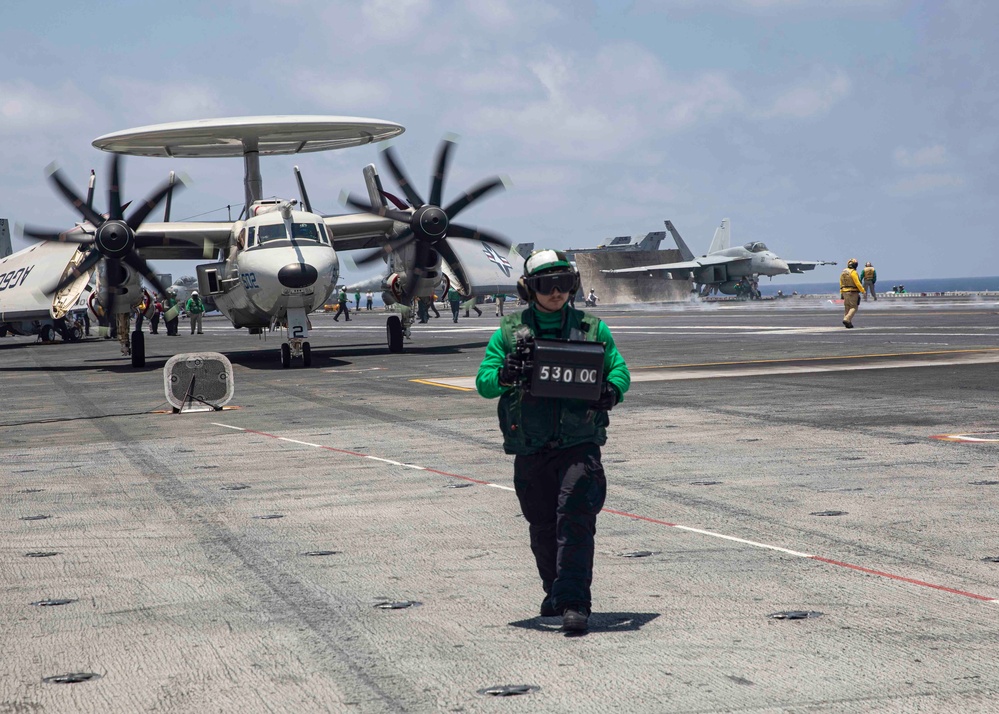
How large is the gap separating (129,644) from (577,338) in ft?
9.34

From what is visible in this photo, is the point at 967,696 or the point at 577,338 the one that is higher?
the point at 577,338

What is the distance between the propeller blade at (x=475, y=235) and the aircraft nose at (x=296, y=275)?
19.1ft

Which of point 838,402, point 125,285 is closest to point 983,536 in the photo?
point 838,402

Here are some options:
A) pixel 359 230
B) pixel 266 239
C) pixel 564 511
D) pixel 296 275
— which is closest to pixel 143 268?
pixel 266 239

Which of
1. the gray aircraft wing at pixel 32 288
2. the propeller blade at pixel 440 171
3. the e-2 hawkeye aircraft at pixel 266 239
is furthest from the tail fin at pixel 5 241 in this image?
the propeller blade at pixel 440 171

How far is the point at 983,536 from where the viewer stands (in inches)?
293

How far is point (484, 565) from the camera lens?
23.5 ft

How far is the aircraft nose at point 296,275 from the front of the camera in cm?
2677

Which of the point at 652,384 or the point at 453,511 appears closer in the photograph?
the point at 453,511

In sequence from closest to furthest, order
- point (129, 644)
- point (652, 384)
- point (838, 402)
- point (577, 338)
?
point (129, 644)
point (577, 338)
point (838, 402)
point (652, 384)

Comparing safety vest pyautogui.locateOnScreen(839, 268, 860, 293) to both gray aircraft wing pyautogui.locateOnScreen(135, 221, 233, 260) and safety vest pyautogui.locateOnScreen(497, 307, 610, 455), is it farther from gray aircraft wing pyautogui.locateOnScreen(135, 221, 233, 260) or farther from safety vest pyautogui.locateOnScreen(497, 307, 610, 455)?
safety vest pyautogui.locateOnScreen(497, 307, 610, 455)

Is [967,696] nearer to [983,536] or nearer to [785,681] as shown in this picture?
[785,681]

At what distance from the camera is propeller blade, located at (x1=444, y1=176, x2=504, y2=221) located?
31453mm

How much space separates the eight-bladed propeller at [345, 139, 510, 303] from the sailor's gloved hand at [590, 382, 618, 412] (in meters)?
25.4
